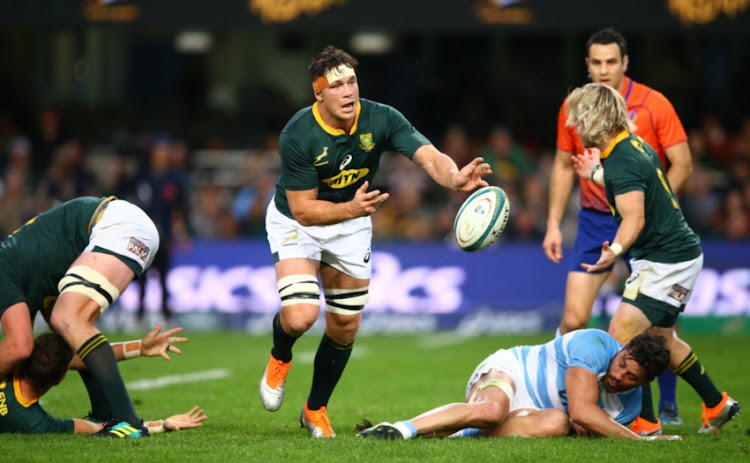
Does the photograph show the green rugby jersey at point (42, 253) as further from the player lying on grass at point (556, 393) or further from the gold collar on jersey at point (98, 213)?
the player lying on grass at point (556, 393)

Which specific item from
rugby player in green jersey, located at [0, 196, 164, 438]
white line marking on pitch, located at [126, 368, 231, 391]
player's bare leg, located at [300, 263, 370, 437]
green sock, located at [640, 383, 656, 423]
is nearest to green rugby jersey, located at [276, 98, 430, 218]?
player's bare leg, located at [300, 263, 370, 437]

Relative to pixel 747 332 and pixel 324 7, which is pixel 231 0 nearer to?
pixel 324 7

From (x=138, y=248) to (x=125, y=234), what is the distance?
129 millimetres

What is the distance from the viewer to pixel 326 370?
749 centimetres

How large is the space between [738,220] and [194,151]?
369 inches

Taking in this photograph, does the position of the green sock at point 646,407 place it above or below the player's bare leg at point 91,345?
below

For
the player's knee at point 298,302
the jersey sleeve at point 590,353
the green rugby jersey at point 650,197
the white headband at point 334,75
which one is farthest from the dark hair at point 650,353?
the white headband at point 334,75

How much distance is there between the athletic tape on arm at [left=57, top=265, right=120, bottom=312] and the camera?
6762mm

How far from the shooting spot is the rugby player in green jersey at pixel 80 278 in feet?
21.7

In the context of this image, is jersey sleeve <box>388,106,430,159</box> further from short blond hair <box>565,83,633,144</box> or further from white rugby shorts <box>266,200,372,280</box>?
short blond hair <box>565,83,633,144</box>

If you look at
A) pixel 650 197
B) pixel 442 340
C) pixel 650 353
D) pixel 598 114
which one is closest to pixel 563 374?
pixel 650 353

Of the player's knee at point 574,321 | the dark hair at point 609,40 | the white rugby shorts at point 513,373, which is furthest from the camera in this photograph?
the dark hair at point 609,40

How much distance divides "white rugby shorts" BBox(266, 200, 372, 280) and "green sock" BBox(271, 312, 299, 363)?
0.47 meters

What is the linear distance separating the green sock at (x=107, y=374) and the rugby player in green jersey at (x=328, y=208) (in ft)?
3.47
